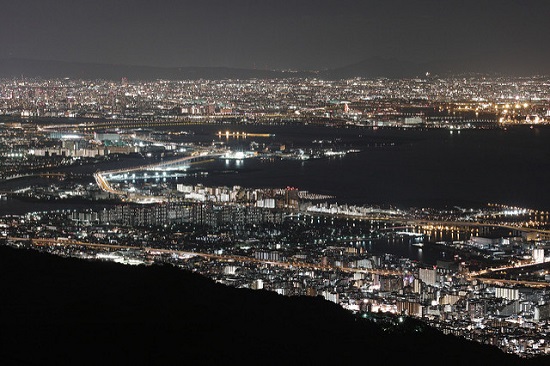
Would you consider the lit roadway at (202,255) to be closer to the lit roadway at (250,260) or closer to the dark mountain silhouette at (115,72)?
the lit roadway at (250,260)

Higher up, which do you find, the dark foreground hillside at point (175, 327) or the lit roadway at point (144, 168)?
the dark foreground hillside at point (175, 327)

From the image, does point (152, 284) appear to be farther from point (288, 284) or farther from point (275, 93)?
point (275, 93)

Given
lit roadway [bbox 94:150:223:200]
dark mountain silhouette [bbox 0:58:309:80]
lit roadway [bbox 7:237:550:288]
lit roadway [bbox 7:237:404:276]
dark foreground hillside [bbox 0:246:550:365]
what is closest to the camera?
dark foreground hillside [bbox 0:246:550:365]

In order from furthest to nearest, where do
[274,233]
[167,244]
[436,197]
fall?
[436,197] < [274,233] < [167,244]

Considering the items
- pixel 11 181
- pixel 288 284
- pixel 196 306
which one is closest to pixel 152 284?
pixel 196 306

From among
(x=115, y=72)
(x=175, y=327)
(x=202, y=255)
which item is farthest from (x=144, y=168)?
(x=115, y=72)

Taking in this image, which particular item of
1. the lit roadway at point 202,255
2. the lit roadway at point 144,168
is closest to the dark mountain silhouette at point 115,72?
the lit roadway at point 144,168

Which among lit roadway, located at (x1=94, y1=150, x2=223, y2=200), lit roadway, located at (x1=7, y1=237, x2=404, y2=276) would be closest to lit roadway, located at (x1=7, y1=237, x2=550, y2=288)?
→ lit roadway, located at (x1=7, y1=237, x2=404, y2=276)

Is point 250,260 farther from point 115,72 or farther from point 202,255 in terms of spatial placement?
point 115,72

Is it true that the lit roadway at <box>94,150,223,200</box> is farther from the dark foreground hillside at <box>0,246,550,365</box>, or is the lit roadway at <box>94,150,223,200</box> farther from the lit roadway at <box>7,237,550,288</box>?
the dark foreground hillside at <box>0,246,550,365</box>
